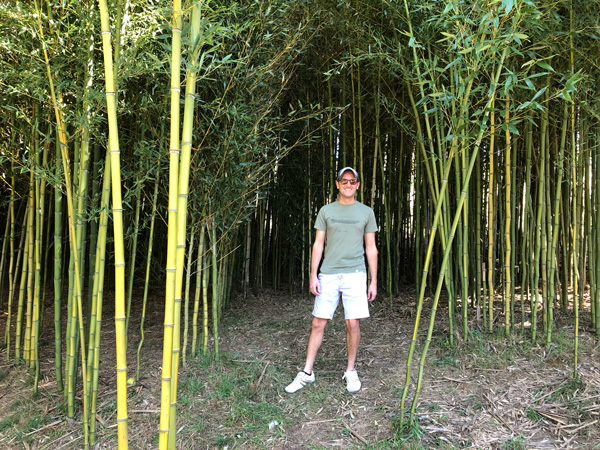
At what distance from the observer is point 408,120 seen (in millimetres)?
3551

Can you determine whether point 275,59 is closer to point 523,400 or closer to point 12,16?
point 12,16

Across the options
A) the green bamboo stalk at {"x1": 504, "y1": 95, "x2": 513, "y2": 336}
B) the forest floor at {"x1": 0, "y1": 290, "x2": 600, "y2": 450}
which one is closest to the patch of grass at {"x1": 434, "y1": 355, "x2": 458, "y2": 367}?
the forest floor at {"x1": 0, "y1": 290, "x2": 600, "y2": 450}

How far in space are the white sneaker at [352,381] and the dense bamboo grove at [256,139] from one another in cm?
43

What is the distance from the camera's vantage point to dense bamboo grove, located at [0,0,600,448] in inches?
65.6

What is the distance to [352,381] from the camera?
240cm

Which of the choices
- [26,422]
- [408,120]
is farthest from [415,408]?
[408,120]

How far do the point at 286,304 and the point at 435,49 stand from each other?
2605 millimetres

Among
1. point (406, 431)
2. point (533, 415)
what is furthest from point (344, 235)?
point (533, 415)

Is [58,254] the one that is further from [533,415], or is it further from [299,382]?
[533,415]

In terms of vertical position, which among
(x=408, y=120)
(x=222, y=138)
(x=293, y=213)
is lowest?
(x=293, y=213)

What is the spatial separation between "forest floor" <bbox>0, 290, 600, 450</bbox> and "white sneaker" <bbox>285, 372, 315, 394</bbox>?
35mm

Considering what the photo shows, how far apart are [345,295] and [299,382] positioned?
1.94 feet

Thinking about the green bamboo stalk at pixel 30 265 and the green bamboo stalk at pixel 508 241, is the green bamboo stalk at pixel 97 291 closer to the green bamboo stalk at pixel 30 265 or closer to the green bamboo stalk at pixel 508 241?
the green bamboo stalk at pixel 30 265

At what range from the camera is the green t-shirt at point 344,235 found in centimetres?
233
